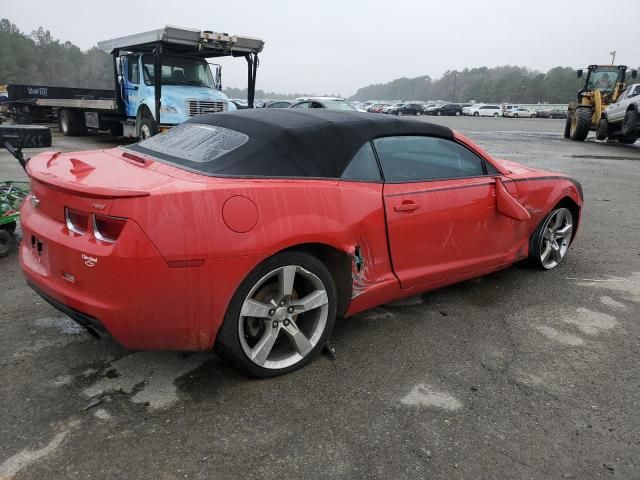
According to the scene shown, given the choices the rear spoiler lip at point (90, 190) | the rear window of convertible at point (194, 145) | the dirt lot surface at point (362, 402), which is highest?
the rear window of convertible at point (194, 145)

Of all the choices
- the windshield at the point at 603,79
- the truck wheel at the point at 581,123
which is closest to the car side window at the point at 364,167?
the truck wheel at the point at 581,123

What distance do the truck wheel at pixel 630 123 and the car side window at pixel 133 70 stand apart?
1430 centimetres

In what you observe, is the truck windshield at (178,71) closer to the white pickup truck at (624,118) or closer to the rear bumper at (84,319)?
the rear bumper at (84,319)

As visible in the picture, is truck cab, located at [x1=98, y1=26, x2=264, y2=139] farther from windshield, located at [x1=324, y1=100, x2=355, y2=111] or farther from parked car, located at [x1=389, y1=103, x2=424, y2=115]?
parked car, located at [x1=389, y1=103, x2=424, y2=115]

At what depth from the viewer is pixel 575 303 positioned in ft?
12.6

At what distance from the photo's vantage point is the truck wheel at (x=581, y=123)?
19.6 metres

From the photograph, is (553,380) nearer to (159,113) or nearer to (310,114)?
(310,114)

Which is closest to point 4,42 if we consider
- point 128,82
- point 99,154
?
point 128,82

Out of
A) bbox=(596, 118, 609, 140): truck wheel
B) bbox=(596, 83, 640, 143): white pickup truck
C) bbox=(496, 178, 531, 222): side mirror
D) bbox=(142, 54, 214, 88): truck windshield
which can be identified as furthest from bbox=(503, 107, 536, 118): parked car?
bbox=(496, 178, 531, 222): side mirror

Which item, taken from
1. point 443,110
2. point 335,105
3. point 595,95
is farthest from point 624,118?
point 443,110

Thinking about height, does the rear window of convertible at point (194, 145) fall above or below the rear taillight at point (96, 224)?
above

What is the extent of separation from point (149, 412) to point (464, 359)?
1.77m

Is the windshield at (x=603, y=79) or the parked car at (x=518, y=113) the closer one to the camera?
the windshield at (x=603, y=79)

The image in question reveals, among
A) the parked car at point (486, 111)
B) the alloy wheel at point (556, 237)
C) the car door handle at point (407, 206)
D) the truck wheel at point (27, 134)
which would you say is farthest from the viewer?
the parked car at point (486, 111)
